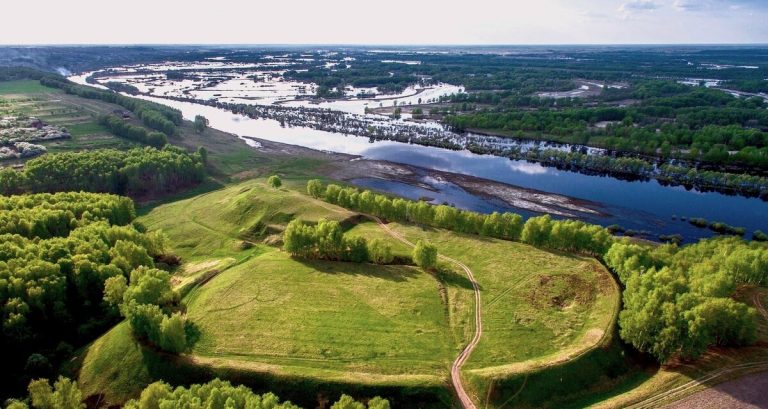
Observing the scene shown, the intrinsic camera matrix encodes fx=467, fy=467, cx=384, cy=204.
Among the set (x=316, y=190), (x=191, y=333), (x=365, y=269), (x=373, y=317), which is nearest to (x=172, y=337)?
(x=191, y=333)

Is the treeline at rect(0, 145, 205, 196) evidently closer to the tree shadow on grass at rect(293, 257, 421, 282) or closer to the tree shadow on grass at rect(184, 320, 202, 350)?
the tree shadow on grass at rect(293, 257, 421, 282)

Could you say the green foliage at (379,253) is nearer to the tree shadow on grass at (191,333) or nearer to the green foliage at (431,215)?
the green foliage at (431,215)

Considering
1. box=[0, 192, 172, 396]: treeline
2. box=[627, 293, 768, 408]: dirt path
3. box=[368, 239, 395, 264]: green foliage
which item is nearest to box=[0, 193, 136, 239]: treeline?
box=[0, 192, 172, 396]: treeline

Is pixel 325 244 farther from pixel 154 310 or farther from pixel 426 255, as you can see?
pixel 154 310

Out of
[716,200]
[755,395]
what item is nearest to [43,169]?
[755,395]

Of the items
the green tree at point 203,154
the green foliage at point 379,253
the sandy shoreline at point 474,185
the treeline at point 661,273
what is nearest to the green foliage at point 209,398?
the green foliage at point 379,253
